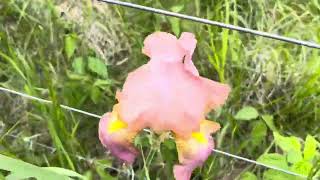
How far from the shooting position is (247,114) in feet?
5.40

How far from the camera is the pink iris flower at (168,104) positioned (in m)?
0.81

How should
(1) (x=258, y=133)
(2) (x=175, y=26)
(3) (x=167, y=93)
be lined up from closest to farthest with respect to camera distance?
(3) (x=167, y=93)
(1) (x=258, y=133)
(2) (x=175, y=26)

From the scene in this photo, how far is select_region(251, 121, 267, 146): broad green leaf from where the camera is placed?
1.60 metres

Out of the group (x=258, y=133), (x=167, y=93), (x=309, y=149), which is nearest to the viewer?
(x=167, y=93)

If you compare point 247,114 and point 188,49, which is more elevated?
point 188,49

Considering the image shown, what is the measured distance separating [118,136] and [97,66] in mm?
881

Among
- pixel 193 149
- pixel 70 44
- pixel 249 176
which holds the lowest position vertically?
pixel 249 176

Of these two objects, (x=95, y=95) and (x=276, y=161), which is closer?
(x=276, y=161)

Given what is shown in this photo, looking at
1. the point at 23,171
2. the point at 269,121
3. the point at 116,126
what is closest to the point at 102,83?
the point at 269,121

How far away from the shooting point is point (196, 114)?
0.83 metres

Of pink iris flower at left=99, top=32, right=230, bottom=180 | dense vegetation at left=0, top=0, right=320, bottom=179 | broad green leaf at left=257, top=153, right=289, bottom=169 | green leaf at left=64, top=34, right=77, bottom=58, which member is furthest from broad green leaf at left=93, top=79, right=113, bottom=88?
pink iris flower at left=99, top=32, right=230, bottom=180

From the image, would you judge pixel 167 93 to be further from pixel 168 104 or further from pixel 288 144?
pixel 288 144

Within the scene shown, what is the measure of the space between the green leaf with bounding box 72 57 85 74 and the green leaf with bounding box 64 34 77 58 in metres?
0.02

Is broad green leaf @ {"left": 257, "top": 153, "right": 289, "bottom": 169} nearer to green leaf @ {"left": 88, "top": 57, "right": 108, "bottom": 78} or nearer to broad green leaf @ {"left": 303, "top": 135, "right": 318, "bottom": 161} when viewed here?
broad green leaf @ {"left": 303, "top": 135, "right": 318, "bottom": 161}
